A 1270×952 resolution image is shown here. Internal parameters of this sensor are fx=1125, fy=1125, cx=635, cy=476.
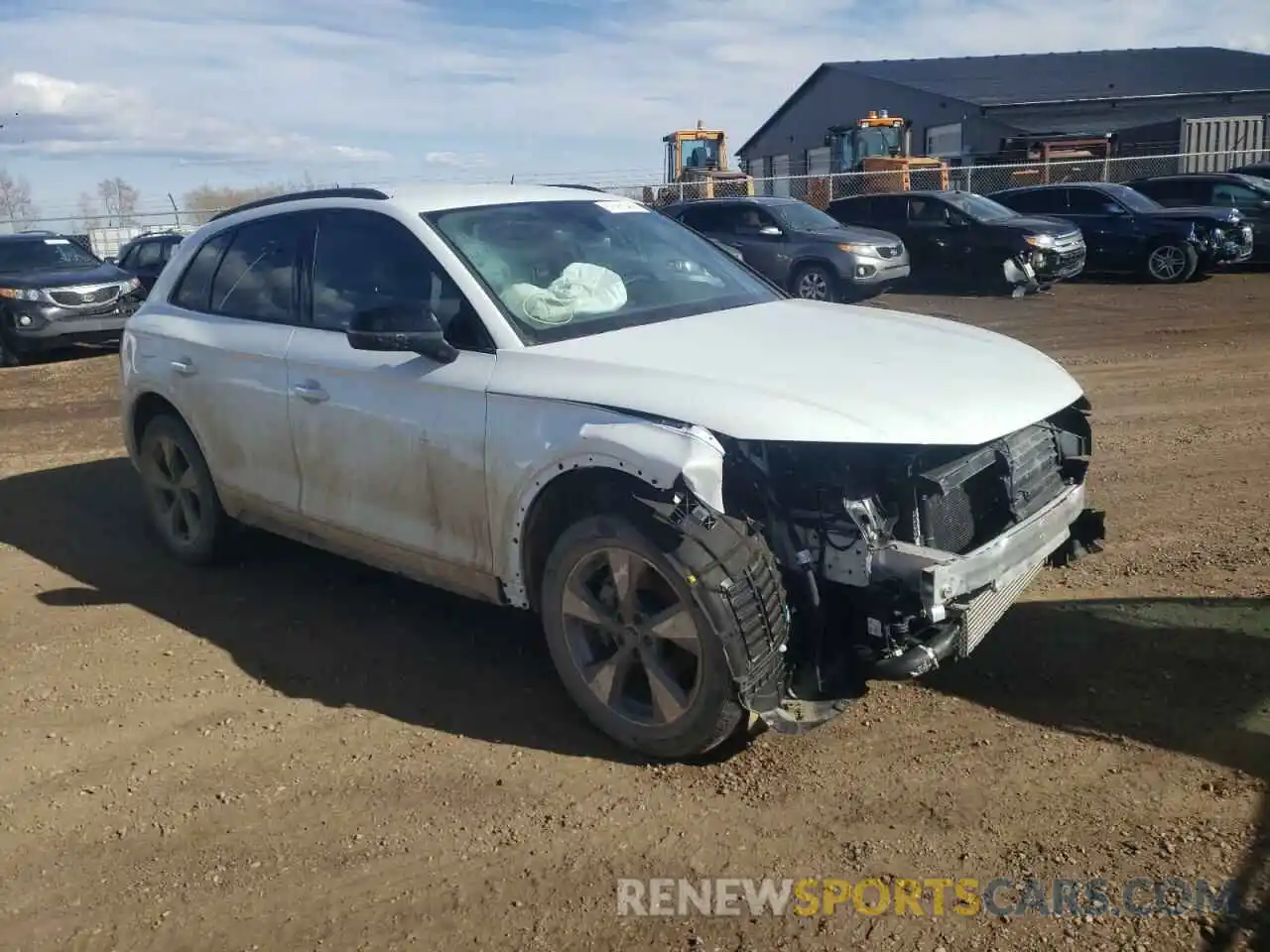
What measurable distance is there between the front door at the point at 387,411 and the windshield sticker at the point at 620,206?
1.06 m

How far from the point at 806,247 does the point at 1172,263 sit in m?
6.33

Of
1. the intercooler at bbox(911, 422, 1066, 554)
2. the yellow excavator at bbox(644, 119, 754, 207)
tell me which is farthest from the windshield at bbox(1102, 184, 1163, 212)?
the intercooler at bbox(911, 422, 1066, 554)

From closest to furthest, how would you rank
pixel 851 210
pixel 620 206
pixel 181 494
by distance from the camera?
pixel 620 206 → pixel 181 494 → pixel 851 210

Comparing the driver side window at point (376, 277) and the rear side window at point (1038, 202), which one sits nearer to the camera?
the driver side window at point (376, 277)

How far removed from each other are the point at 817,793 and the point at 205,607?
3.25 meters

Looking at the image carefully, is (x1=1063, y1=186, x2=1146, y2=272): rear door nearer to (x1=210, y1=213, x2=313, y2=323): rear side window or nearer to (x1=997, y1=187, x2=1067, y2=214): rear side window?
(x1=997, y1=187, x2=1067, y2=214): rear side window

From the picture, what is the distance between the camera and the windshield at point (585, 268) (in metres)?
4.27

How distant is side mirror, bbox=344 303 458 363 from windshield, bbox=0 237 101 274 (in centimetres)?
1367

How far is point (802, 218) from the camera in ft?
59.1

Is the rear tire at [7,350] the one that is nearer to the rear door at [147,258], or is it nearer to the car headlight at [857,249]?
the rear door at [147,258]

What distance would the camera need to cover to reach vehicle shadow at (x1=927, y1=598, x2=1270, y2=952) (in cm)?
376

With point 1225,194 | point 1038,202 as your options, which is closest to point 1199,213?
point 1225,194

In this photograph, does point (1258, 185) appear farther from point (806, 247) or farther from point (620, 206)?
point (620, 206)

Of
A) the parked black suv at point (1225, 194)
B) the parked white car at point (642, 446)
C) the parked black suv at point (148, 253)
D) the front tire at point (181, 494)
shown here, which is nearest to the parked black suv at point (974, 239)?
the parked black suv at point (1225, 194)
